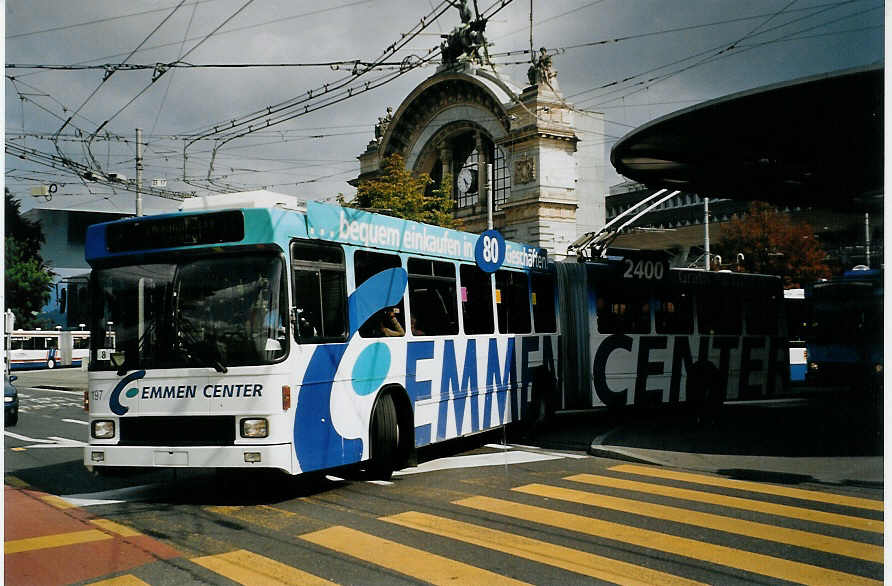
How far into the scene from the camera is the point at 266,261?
803 centimetres

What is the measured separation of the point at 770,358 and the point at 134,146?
13875mm

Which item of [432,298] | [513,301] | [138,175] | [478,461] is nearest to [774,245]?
[513,301]

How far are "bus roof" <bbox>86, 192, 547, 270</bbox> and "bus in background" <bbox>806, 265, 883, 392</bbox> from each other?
17.4m

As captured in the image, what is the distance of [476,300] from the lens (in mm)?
11898

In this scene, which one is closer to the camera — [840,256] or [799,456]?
[799,456]

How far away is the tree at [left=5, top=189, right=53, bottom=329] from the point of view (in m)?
8.82

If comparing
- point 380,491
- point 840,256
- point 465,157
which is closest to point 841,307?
point 840,256

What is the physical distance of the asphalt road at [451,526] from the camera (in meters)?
5.91

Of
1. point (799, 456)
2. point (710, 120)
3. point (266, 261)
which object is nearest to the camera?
point (266, 261)

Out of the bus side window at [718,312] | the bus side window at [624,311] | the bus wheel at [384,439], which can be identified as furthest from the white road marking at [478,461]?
the bus side window at [718,312]

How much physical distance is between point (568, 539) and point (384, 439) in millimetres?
3141

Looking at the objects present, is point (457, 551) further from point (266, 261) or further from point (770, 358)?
point (770, 358)

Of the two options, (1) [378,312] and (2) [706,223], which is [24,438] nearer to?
(1) [378,312]

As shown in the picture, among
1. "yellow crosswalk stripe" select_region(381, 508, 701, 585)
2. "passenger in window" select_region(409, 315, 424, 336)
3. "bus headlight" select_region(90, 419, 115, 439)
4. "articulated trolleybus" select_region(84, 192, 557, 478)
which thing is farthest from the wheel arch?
"bus headlight" select_region(90, 419, 115, 439)
